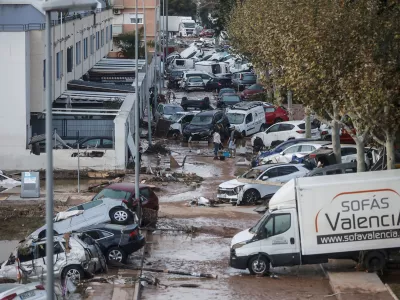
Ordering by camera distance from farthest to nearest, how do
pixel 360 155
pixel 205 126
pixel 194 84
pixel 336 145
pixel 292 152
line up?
pixel 194 84 → pixel 205 126 → pixel 292 152 → pixel 336 145 → pixel 360 155

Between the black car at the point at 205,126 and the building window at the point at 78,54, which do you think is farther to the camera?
the building window at the point at 78,54

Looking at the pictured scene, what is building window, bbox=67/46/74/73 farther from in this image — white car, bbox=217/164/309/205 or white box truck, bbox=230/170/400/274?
white box truck, bbox=230/170/400/274

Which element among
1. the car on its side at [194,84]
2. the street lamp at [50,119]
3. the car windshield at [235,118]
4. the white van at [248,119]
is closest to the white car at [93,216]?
the street lamp at [50,119]

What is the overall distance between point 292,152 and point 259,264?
15443 millimetres

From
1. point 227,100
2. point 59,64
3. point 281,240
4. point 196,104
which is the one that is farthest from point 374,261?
point 227,100

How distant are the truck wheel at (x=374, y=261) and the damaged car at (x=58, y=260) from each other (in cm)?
605

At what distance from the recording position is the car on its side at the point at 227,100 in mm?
56906

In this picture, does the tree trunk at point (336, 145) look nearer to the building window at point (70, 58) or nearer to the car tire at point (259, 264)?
the car tire at point (259, 264)

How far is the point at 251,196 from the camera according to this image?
30891mm

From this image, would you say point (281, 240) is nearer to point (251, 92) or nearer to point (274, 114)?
point (274, 114)

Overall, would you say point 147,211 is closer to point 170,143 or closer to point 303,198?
point 303,198

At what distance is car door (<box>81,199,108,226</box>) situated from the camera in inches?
926

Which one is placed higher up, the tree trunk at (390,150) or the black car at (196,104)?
the tree trunk at (390,150)

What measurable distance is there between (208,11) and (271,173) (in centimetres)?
10083
